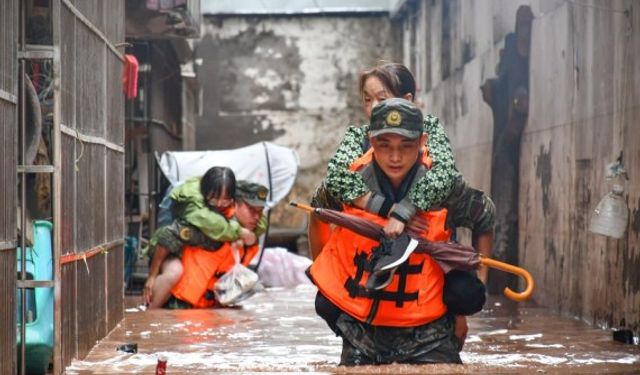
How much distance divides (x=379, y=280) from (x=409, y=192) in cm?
43

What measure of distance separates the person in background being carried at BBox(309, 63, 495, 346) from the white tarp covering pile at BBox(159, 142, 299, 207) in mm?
9725

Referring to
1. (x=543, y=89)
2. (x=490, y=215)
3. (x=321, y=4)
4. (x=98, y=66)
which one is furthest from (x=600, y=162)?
(x=321, y=4)

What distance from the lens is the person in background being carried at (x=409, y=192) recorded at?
5.85 m

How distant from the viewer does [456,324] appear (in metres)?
6.21

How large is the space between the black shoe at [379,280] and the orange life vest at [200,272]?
23.0ft

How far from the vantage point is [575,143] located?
12383 millimetres

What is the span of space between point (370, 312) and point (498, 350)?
3.31 metres

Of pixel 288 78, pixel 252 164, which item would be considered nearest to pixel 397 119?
pixel 252 164

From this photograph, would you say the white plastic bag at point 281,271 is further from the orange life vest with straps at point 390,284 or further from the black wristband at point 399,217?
the black wristband at point 399,217

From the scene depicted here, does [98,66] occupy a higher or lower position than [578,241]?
higher

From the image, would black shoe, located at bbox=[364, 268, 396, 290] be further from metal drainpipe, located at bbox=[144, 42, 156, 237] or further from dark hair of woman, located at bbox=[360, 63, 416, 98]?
metal drainpipe, located at bbox=[144, 42, 156, 237]

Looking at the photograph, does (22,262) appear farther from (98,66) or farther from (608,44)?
(608,44)

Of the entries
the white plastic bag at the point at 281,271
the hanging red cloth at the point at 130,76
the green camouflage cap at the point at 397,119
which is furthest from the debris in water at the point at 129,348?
the white plastic bag at the point at 281,271

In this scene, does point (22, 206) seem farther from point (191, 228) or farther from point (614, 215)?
point (191, 228)
